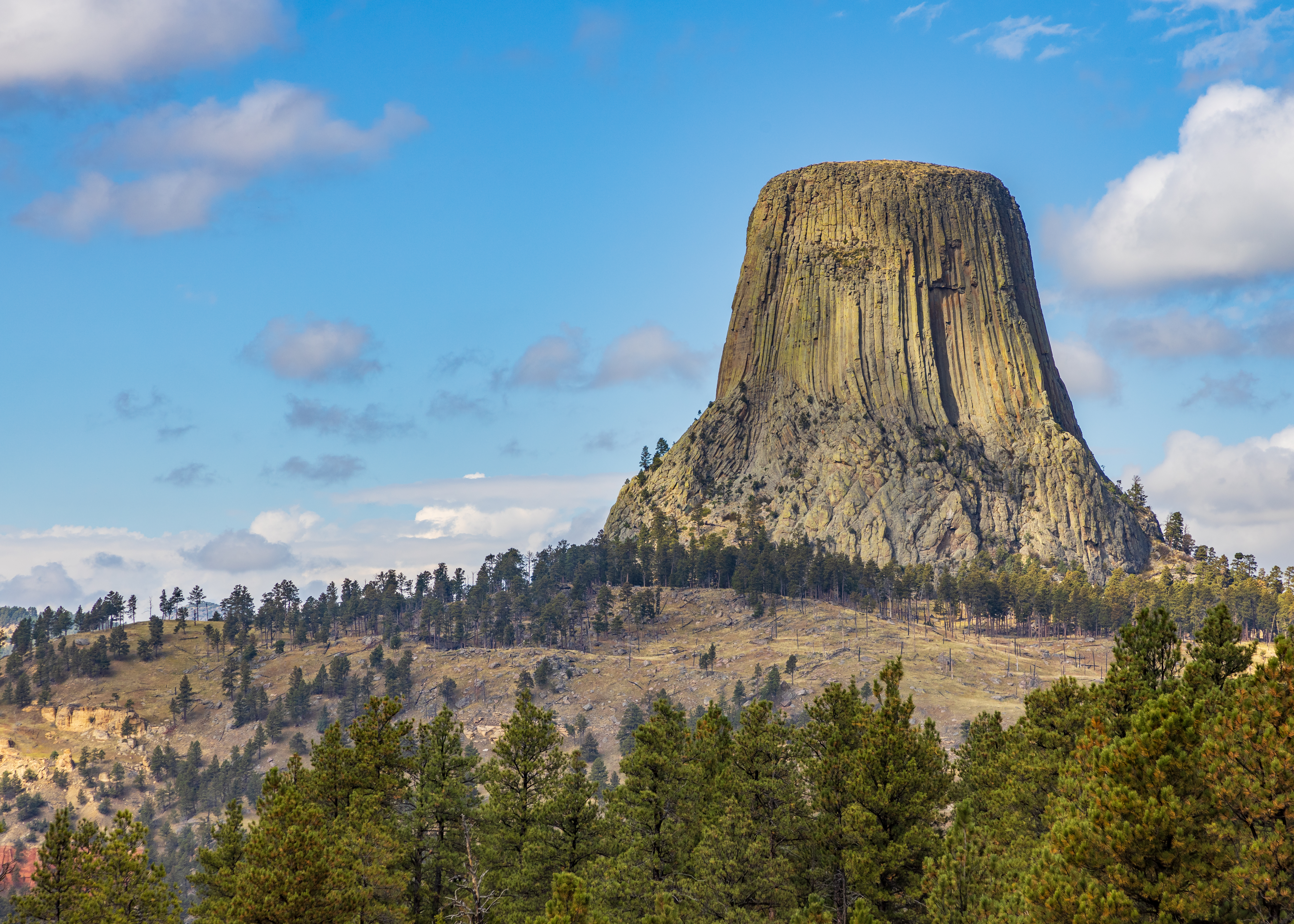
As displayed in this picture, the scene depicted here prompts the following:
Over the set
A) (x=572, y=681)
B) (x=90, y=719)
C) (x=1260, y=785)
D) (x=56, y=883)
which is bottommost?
(x=90, y=719)

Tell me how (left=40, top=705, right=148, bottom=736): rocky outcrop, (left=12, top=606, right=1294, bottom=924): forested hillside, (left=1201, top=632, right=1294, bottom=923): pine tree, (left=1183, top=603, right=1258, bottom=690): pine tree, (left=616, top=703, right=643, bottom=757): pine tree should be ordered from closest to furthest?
(left=1201, top=632, right=1294, bottom=923): pine tree < (left=12, top=606, right=1294, bottom=924): forested hillside < (left=1183, top=603, right=1258, bottom=690): pine tree < (left=616, top=703, right=643, bottom=757): pine tree < (left=40, top=705, right=148, bottom=736): rocky outcrop

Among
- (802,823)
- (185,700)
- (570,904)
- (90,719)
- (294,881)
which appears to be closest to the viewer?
(570,904)

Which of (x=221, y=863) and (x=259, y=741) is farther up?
(x=221, y=863)

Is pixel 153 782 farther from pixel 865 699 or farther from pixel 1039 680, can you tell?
pixel 1039 680

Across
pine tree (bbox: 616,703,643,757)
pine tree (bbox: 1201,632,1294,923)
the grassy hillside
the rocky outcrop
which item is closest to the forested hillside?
pine tree (bbox: 1201,632,1294,923)

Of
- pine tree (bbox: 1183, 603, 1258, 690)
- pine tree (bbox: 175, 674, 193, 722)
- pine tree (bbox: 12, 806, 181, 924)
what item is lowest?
pine tree (bbox: 175, 674, 193, 722)

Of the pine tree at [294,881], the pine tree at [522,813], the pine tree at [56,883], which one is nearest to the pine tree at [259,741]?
the pine tree at [522,813]

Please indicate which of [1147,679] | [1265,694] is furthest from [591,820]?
[1265,694]

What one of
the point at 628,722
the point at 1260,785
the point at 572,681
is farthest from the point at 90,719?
the point at 1260,785

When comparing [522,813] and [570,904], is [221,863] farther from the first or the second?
[570,904]

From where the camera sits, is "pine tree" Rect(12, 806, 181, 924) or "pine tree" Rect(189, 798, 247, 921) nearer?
"pine tree" Rect(12, 806, 181, 924)

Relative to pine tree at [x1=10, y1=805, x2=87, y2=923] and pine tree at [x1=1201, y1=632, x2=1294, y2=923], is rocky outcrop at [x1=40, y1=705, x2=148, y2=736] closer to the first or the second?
pine tree at [x1=10, y1=805, x2=87, y2=923]

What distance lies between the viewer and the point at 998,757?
43562 mm

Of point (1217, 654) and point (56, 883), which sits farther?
point (1217, 654)
